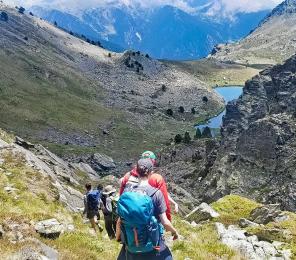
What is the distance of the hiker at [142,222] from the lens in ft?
34.7

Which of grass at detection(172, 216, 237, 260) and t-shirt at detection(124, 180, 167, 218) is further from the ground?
t-shirt at detection(124, 180, 167, 218)

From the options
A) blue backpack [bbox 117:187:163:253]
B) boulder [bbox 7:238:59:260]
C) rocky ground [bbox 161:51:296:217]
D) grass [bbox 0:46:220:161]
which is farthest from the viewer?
grass [bbox 0:46:220:161]

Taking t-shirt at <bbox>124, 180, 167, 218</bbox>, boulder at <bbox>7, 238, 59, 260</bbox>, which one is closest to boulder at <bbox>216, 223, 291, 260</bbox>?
boulder at <bbox>7, 238, 59, 260</bbox>

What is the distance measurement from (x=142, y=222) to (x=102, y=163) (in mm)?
97940

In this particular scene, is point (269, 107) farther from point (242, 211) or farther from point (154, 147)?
point (154, 147)

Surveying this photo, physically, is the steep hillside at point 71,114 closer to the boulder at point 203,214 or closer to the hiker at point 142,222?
the boulder at point 203,214

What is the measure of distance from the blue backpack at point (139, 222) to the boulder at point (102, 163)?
95.0 metres

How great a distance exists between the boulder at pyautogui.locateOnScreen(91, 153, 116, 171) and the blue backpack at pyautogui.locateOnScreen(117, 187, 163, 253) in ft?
312

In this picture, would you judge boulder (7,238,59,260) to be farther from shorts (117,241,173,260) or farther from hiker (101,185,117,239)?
hiker (101,185,117,239)

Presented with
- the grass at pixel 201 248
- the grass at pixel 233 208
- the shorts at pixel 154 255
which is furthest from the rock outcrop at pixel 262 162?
the shorts at pixel 154 255

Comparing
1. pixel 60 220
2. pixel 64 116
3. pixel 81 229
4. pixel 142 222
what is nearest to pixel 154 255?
pixel 142 222

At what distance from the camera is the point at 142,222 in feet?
34.6

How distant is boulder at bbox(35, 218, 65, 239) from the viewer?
17.2 meters

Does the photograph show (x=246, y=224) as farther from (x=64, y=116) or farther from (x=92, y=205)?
(x=64, y=116)
